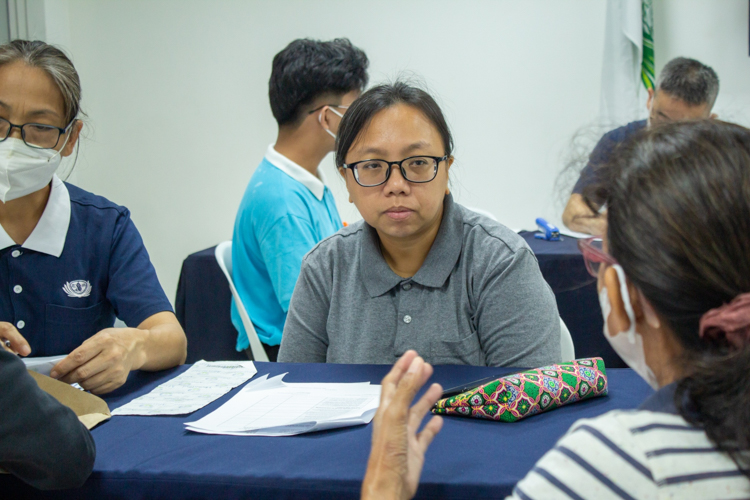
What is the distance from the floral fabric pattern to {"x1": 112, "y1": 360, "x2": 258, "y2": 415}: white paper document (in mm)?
426

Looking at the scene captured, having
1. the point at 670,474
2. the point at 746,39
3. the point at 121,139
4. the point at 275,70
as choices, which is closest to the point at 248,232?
the point at 275,70

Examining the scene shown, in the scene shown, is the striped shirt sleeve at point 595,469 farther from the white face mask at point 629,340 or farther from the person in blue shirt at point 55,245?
the person in blue shirt at point 55,245

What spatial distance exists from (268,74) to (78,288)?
256cm

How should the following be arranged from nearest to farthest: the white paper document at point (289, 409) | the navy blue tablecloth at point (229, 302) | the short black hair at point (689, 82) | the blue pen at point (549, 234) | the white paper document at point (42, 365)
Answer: the white paper document at point (289, 409) < the white paper document at point (42, 365) < the navy blue tablecloth at point (229, 302) < the short black hair at point (689, 82) < the blue pen at point (549, 234)

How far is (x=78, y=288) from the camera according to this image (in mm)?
1433

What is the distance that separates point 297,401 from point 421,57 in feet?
9.75

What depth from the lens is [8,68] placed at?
52.3 inches

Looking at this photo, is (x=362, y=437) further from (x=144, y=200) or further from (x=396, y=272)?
(x=144, y=200)

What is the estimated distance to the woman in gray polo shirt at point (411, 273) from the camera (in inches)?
52.1

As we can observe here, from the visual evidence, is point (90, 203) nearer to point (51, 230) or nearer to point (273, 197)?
point (51, 230)

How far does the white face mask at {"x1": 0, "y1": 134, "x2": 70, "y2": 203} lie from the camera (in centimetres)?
134

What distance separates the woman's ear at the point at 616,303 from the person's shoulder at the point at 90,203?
4.06 ft

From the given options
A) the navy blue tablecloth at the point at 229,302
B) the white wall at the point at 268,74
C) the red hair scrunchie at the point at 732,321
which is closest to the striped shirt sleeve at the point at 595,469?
the red hair scrunchie at the point at 732,321

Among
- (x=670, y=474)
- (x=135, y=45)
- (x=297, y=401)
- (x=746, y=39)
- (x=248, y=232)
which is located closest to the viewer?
(x=670, y=474)
